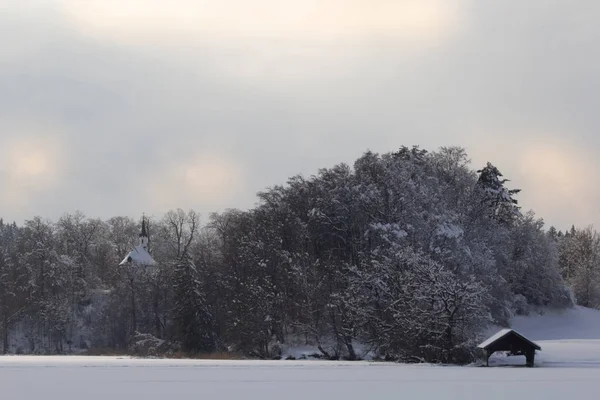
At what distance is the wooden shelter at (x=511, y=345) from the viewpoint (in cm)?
5125

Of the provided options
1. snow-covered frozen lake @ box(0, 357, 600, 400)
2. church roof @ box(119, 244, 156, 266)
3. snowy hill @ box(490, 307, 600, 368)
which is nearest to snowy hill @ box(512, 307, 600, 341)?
snowy hill @ box(490, 307, 600, 368)

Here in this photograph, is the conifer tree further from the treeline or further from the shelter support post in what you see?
the shelter support post

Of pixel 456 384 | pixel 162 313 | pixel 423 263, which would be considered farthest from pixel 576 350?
pixel 162 313

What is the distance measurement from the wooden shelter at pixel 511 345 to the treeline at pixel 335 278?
272cm

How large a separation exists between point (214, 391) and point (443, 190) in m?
50.9

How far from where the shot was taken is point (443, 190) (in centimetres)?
7512

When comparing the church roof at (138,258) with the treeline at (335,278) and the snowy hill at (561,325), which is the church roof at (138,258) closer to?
the treeline at (335,278)

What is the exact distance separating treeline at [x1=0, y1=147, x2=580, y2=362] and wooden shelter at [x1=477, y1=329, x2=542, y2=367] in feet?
8.94

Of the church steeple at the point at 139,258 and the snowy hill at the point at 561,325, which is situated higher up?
the church steeple at the point at 139,258

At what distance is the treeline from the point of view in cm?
6050

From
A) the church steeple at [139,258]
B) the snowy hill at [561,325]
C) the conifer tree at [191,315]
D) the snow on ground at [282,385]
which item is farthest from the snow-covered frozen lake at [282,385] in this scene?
the church steeple at [139,258]

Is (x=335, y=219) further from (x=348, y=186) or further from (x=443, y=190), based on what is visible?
(x=443, y=190)

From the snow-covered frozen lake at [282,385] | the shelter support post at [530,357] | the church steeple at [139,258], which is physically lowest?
the shelter support post at [530,357]

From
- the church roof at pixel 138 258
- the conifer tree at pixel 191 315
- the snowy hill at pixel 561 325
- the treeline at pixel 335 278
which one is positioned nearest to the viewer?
the treeline at pixel 335 278
